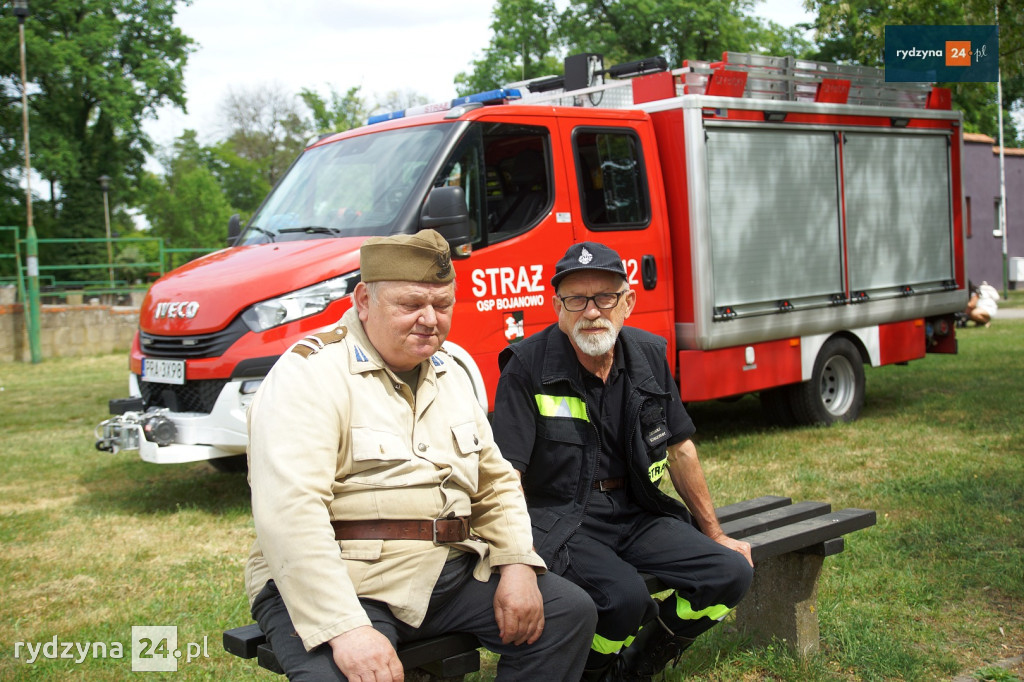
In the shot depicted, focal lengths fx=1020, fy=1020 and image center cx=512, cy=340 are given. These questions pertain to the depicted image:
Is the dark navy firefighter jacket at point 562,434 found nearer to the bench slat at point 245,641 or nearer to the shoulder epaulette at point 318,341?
the shoulder epaulette at point 318,341

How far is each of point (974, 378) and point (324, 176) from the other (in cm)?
783

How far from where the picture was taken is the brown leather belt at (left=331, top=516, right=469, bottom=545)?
268cm

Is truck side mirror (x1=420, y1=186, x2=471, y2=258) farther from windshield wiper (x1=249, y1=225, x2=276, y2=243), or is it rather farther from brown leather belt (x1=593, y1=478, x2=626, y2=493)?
brown leather belt (x1=593, y1=478, x2=626, y2=493)

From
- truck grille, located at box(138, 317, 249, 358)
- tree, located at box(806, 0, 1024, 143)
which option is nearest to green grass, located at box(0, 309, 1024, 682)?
truck grille, located at box(138, 317, 249, 358)

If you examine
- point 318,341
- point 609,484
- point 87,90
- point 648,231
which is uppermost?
point 87,90

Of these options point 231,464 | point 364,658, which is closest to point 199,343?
point 231,464

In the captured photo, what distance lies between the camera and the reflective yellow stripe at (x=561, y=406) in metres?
3.53

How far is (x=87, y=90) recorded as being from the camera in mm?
38250

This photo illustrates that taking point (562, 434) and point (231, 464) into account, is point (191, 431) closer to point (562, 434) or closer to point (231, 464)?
point (231, 464)

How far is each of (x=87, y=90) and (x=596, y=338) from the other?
39428mm

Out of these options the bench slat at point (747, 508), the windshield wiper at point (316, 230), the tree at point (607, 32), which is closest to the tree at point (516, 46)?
the tree at point (607, 32)

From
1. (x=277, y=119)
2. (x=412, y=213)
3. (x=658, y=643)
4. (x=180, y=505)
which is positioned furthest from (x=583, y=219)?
(x=277, y=119)

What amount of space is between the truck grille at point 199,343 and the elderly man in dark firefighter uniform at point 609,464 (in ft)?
9.19

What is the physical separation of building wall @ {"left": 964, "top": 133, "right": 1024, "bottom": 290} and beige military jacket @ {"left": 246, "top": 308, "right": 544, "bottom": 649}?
28816mm
